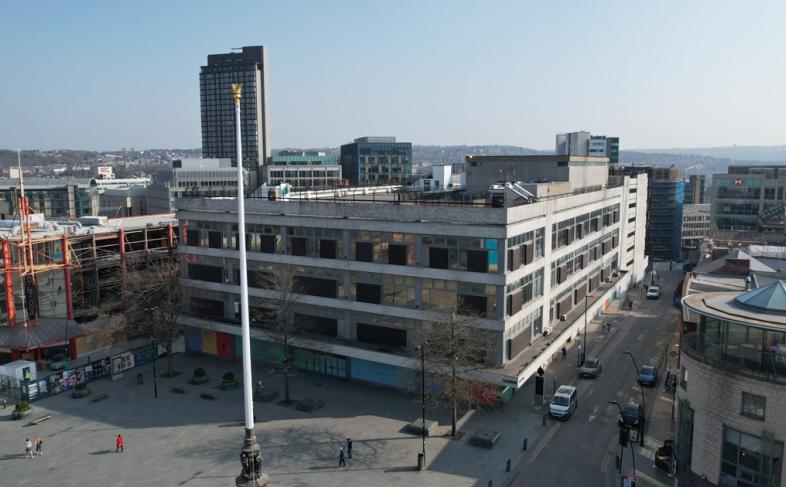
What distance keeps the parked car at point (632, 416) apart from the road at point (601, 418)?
0.87 meters

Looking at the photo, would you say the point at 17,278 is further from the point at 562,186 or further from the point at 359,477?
the point at 562,186

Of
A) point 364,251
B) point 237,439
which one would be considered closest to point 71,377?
point 237,439

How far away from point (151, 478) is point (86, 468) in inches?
177

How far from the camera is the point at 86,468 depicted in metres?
36.2

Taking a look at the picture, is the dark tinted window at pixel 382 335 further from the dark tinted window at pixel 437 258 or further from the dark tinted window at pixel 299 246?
the dark tinted window at pixel 299 246

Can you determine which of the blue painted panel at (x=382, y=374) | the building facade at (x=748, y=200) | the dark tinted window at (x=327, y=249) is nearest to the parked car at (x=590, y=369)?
the blue painted panel at (x=382, y=374)

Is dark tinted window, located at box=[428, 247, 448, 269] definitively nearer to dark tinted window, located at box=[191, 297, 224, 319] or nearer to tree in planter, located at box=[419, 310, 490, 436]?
tree in planter, located at box=[419, 310, 490, 436]

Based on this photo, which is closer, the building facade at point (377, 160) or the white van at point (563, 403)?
the white van at point (563, 403)

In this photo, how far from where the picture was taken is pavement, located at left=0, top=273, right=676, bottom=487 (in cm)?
3500

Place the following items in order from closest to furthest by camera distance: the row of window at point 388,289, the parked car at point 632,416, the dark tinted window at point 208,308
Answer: the parked car at point 632,416 → the row of window at point 388,289 → the dark tinted window at point 208,308

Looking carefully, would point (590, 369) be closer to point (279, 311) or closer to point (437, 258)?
point (437, 258)

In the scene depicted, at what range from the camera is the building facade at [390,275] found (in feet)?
140

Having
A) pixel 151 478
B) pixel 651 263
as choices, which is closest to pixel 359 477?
pixel 151 478

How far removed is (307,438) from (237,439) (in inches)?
173
